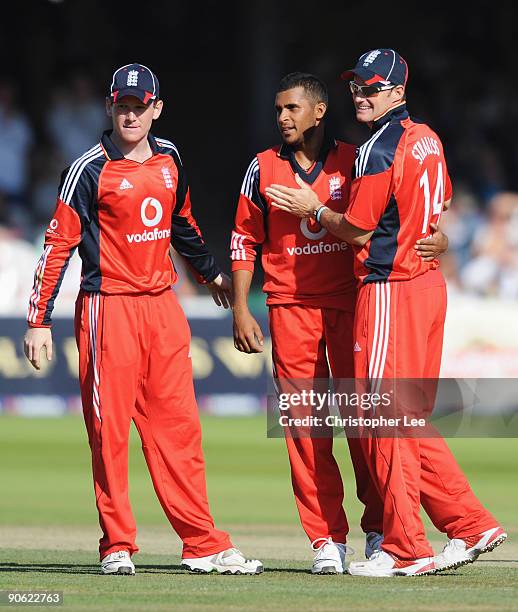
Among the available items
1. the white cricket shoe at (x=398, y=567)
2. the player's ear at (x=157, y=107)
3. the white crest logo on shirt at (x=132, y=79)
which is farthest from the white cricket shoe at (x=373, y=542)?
the white crest logo on shirt at (x=132, y=79)

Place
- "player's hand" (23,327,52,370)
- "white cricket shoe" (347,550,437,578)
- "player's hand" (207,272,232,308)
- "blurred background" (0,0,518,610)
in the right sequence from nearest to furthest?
"white cricket shoe" (347,550,437,578), "player's hand" (23,327,52,370), "player's hand" (207,272,232,308), "blurred background" (0,0,518,610)

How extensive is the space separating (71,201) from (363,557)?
2.64 m

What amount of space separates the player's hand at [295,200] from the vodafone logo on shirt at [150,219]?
57cm

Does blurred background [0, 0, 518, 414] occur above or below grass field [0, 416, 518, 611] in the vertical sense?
above

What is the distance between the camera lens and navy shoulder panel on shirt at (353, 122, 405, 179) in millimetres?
7207

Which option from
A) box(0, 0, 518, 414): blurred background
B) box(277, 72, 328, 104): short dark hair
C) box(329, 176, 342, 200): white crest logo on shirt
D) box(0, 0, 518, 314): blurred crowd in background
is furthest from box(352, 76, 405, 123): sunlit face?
box(0, 0, 518, 314): blurred crowd in background

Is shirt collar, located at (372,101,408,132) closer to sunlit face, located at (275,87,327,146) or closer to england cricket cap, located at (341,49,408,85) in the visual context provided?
england cricket cap, located at (341,49,408,85)

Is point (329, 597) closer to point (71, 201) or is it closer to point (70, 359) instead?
point (71, 201)

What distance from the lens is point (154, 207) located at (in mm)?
7602

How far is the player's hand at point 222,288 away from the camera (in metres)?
8.21

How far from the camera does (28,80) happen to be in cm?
2261

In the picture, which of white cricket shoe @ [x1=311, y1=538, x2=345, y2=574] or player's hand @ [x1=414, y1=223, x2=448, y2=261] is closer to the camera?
player's hand @ [x1=414, y1=223, x2=448, y2=261]

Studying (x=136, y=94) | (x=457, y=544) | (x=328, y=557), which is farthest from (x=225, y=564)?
(x=136, y=94)

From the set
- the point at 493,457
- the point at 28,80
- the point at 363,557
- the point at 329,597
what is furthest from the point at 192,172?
the point at 329,597
